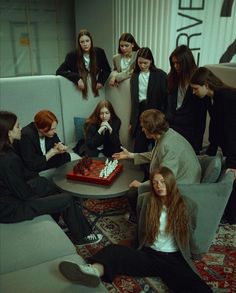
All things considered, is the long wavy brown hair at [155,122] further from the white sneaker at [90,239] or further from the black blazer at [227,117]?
the white sneaker at [90,239]

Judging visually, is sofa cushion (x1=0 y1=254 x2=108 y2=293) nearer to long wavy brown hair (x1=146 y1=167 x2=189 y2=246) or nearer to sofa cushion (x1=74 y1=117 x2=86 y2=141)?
long wavy brown hair (x1=146 y1=167 x2=189 y2=246)

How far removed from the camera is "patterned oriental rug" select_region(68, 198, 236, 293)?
2.07 m

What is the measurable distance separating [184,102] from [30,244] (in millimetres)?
1762

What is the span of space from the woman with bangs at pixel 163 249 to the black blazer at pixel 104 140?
126 centimetres

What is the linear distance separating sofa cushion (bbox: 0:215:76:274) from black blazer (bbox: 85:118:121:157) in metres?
1.22

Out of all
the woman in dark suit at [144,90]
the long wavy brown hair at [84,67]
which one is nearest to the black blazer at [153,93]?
the woman in dark suit at [144,90]

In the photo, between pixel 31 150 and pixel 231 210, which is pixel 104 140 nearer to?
pixel 31 150

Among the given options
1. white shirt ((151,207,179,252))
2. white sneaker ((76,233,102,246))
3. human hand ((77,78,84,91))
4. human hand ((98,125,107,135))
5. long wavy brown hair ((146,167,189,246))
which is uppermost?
human hand ((77,78,84,91))

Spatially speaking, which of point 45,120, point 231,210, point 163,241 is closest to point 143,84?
point 45,120

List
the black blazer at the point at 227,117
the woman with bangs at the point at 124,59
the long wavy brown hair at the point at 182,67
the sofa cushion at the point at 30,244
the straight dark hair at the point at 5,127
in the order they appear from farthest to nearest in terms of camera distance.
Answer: the woman with bangs at the point at 124,59, the long wavy brown hair at the point at 182,67, the black blazer at the point at 227,117, the straight dark hair at the point at 5,127, the sofa cushion at the point at 30,244

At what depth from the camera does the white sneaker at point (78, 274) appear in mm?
1613

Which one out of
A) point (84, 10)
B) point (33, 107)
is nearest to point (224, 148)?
point (33, 107)

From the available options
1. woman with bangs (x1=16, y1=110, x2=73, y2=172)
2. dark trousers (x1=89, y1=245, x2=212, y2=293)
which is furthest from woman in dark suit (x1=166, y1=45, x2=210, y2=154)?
dark trousers (x1=89, y1=245, x2=212, y2=293)

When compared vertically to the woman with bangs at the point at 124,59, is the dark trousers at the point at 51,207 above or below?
below
